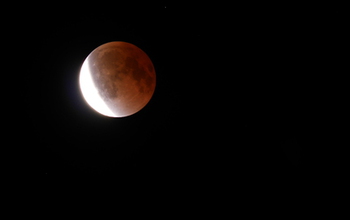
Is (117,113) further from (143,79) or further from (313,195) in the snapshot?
(313,195)

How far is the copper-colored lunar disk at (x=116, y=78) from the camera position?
343cm

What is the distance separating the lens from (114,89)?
3424mm

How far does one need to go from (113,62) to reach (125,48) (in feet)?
1.24

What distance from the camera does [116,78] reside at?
3.42 m

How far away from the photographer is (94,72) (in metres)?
3.50

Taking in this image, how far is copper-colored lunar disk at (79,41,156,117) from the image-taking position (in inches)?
135

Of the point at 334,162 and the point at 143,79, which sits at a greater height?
the point at 143,79

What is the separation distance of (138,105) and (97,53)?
1.05 m

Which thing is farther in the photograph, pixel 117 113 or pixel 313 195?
pixel 313 195

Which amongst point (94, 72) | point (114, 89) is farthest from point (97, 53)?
point (114, 89)

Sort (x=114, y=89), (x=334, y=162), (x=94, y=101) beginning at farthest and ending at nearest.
Result: (x=334, y=162) → (x=94, y=101) → (x=114, y=89)

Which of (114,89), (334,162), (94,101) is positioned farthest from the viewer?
(334,162)

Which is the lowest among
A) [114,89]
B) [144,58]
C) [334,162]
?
[334,162]

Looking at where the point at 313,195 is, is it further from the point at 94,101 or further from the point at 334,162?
the point at 94,101
